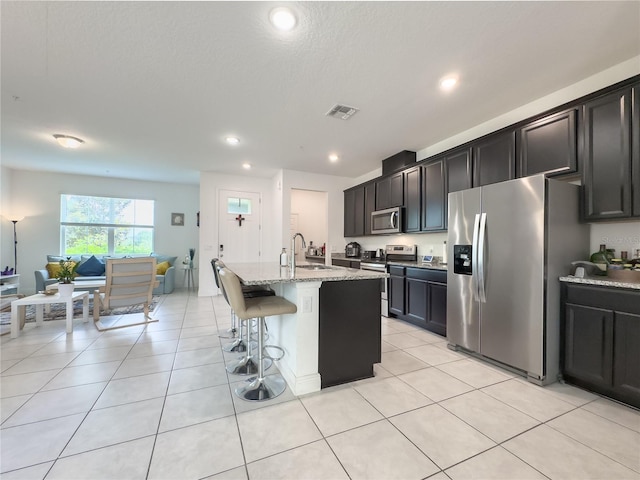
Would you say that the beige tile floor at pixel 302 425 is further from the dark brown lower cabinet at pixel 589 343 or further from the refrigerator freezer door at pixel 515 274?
the refrigerator freezer door at pixel 515 274

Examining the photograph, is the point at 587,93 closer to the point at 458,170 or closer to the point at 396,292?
the point at 458,170

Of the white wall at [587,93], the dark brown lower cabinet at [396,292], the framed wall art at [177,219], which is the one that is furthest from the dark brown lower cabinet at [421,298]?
the framed wall art at [177,219]

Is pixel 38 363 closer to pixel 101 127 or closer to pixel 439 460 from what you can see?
pixel 101 127

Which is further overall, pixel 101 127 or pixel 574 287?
pixel 101 127

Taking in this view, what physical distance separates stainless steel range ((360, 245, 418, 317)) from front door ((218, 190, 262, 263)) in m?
2.90

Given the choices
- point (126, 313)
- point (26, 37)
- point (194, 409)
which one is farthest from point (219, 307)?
point (26, 37)

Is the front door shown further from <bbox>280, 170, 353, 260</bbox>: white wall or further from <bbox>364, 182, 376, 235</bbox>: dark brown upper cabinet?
<bbox>364, 182, 376, 235</bbox>: dark brown upper cabinet

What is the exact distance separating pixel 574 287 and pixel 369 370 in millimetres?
1819

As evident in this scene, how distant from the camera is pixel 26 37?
1980 millimetres

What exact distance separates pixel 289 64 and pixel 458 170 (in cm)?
240

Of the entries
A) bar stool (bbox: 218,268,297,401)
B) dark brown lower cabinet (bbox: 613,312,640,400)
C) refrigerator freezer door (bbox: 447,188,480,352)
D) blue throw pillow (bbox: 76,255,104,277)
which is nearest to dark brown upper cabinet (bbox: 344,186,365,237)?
refrigerator freezer door (bbox: 447,188,480,352)

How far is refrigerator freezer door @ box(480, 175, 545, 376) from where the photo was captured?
2195 millimetres

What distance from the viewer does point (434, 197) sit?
147 inches

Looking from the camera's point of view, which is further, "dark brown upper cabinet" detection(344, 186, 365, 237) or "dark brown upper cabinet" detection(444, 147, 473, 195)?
"dark brown upper cabinet" detection(344, 186, 365, 237)
